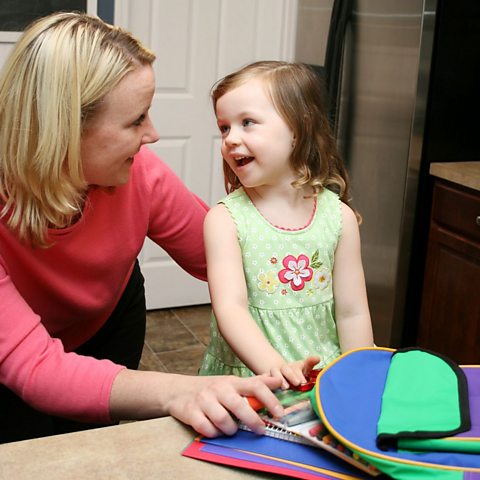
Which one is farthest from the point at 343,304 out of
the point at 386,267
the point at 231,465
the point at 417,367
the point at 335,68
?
the point at 335,68

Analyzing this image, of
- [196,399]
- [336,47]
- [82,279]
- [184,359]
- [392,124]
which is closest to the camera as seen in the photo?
[196,399]

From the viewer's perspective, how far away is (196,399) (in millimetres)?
1048

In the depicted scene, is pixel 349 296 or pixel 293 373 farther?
pixel 349 296

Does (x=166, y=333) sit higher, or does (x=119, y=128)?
(x=119, y=128)

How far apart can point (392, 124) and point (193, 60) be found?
108cm

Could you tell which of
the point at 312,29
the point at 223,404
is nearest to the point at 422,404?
the point at 223,404

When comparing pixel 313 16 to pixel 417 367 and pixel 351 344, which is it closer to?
pixel 351 344

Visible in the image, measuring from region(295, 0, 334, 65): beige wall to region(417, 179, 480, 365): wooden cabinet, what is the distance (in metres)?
0.96

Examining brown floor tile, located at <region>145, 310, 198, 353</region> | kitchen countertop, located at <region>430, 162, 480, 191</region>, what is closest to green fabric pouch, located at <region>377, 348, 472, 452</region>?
kitchen countertop, located at <region>430, 162, 480, 191</region>

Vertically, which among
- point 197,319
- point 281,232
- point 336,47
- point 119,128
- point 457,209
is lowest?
point 197,319

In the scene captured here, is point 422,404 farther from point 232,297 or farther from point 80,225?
point 80,225

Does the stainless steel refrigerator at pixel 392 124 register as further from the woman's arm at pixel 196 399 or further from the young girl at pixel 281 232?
the woman's arm at pixel 196 399

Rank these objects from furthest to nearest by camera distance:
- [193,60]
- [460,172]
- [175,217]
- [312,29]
→ [193,60] → [312,29] → [460,172] → [175,217]

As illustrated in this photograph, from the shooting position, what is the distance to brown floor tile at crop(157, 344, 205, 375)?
325cm
